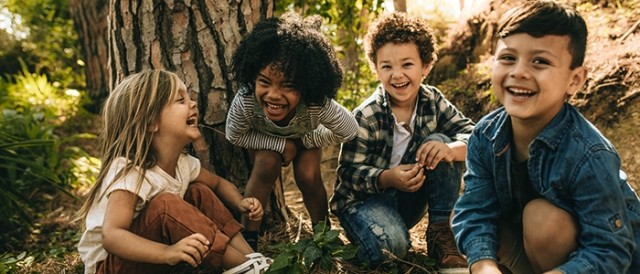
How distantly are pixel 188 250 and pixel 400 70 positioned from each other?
1325 millimetres

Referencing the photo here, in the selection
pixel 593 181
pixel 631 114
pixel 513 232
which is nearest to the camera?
pixel 593 181

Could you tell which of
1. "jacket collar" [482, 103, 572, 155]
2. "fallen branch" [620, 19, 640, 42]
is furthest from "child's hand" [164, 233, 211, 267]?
"fallen branch" [620, 19, 640, 42]

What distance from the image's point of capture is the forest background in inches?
137

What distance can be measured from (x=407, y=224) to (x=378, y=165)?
1.16 ft

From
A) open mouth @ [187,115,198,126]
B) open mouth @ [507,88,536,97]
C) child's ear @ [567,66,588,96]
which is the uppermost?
child's ear @ [567,66,588,96]

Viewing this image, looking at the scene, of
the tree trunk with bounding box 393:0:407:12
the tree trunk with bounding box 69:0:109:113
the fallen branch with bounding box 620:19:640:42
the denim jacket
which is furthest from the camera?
→ the tree trunk with bounding box 69:0:109:113

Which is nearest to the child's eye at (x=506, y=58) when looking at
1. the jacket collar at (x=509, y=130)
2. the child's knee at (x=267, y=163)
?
the jacket collar at (x=509, y=130)

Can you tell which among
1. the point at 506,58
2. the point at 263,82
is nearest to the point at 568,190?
the point at 506,58

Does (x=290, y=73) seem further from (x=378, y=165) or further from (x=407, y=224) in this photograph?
(x=407, y=224)

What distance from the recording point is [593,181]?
208 cm

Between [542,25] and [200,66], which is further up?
[542,25]

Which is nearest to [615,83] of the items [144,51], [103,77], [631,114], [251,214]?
[631,114]

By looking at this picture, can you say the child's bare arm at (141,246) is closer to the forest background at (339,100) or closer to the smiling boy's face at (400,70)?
the forest background at (339,100)

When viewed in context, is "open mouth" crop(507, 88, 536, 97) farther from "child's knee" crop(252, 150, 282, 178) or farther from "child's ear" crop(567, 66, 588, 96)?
"child's knee" crop(252, 150, 282, 178)
